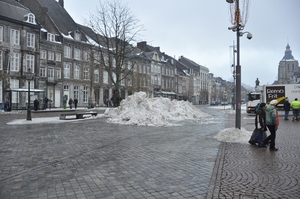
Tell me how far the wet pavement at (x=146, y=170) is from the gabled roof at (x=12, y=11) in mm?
34053

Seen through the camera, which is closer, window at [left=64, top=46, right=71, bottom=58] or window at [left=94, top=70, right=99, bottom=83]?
window at [left=64, top=46, right=71, bottom=58]

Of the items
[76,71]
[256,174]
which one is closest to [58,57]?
[76,71]

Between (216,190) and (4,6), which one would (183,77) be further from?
(216,190)

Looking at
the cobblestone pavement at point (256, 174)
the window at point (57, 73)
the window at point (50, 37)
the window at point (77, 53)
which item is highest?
the window at point (50, 37)

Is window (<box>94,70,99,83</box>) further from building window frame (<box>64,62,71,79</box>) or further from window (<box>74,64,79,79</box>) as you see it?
building window frame (<box>64,62,71,79</box>)

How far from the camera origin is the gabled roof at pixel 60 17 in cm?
4697

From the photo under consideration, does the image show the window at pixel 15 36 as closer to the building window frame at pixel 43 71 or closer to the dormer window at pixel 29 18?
the dormer window at pixel 29 18

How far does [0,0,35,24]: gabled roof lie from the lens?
37.0 m

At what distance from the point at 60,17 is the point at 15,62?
15576 mm

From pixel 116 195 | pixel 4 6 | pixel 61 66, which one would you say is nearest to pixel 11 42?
pixel 4 6

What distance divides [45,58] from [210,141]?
125 feet

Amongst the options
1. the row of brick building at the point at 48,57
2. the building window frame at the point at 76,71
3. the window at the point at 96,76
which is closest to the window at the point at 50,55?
the row of brick building at the point at 48,57

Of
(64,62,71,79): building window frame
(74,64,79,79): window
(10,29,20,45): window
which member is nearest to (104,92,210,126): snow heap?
(10,29,20,45): window

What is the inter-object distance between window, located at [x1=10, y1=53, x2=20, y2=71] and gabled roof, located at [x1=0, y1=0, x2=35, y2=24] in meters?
5.01
